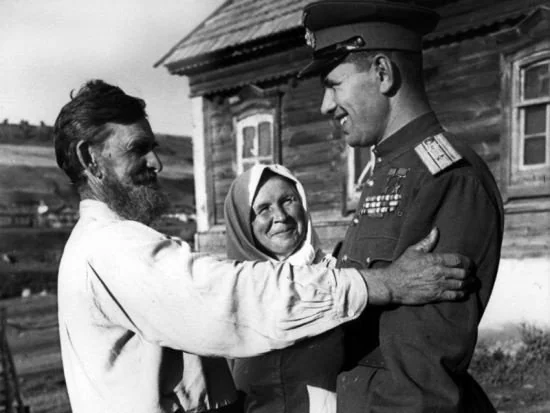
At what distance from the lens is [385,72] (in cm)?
150

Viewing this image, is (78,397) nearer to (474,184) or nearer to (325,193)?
(474,184)

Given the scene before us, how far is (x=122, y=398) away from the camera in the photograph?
1644mm

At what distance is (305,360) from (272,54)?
3.42m

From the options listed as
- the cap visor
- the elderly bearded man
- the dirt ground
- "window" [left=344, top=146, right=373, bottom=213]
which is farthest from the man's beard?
"window" [left=344, top=146, right=373, bottom=213]

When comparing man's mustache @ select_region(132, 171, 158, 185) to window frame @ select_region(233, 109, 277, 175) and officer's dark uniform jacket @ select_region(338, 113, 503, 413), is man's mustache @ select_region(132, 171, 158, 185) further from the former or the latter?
window frame @ select_region(233, 109, 277, 175)

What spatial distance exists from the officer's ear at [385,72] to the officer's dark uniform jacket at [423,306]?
4.8 inches

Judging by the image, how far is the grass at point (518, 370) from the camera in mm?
3428

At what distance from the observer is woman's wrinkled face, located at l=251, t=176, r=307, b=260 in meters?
2.77

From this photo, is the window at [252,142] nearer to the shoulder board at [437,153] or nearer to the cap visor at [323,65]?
the cap visor at [323,65]

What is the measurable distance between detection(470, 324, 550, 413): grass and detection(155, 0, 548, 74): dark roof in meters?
2.06

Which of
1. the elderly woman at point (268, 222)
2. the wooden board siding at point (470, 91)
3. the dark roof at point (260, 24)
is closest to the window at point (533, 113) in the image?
the wooden board siding at point (470, 91)

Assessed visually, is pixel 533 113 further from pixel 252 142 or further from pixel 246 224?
pixel 252 142

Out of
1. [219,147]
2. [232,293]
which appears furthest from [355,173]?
[232,293]

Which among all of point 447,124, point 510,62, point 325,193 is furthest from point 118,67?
point 510,62
